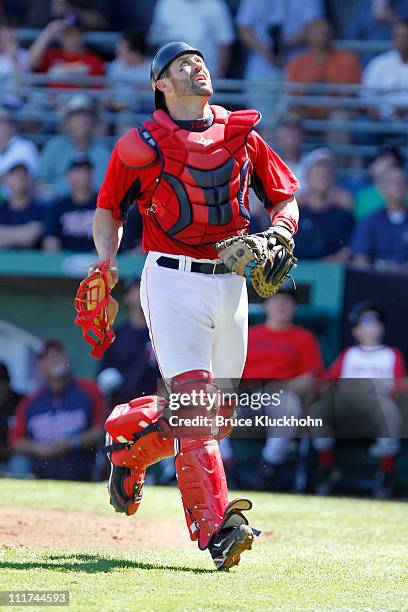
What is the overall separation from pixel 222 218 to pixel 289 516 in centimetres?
251

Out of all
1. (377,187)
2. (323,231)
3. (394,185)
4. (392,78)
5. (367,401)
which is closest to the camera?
(367,401)

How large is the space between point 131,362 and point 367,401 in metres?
2.06

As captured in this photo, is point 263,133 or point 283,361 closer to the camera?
point 283,361

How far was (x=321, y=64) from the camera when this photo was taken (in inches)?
445

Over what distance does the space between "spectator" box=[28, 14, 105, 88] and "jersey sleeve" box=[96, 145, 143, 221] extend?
689cm

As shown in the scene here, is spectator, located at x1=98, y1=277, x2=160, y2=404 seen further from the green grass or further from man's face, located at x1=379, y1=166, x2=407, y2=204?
the green grass

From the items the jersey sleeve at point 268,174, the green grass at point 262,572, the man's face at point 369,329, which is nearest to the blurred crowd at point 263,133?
the man's face at point 369,329

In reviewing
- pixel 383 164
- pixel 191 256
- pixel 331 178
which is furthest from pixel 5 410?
pixel 191 256

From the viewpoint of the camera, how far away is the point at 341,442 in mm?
9211

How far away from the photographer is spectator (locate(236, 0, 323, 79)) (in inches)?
458

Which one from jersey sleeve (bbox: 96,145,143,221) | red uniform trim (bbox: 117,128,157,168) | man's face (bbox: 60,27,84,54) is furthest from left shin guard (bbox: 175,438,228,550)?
man's face (bbox: 60,27,84,54)

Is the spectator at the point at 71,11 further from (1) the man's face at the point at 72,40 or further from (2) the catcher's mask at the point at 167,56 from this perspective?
(2) the catcher's mask at the point at 167,56

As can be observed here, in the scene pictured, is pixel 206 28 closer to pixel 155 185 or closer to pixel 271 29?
pixel 271 29

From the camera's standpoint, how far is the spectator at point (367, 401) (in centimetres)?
898
